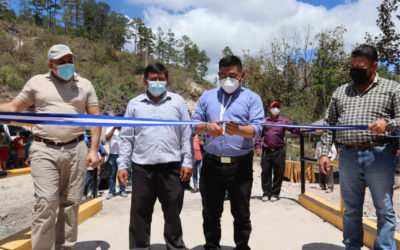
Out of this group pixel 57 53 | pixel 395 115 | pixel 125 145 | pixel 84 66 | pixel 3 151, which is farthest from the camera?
pixel 84 66

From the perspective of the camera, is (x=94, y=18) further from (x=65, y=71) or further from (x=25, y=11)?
(x=65, y=71)

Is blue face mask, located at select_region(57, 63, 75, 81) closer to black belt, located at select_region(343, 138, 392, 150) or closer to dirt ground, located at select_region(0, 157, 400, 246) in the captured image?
dirt ground, located at select_region(0, 157, 400, 246)

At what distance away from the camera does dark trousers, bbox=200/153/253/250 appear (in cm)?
277

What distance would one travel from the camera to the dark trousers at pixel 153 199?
281 centimetres

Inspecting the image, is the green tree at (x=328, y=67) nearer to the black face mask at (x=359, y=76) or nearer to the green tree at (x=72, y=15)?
the black face mask at (x=359, y=76)

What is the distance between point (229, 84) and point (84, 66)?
3524cm

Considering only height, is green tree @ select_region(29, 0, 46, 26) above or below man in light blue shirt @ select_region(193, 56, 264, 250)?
above

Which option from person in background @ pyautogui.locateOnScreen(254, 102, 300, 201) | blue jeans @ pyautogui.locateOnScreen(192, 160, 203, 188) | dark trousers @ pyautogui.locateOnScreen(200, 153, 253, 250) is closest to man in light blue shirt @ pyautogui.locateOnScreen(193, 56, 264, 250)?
dark trousers @ pyautogui.locateOnScreen(200, 153, 253, 250)

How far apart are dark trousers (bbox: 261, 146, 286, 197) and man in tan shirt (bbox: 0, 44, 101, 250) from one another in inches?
150

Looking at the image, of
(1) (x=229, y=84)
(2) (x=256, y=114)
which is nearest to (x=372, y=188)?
(2) (x=256, y=114)

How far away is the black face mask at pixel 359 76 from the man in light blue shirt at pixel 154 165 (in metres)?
1.61

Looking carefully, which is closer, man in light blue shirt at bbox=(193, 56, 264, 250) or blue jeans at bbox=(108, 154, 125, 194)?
man in light blue shirt at bbox=(193, 56, 264, 250)

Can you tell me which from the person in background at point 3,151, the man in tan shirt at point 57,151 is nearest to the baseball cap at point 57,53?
the man in tan shirt at point 57,151

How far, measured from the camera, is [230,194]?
2.84 meters
